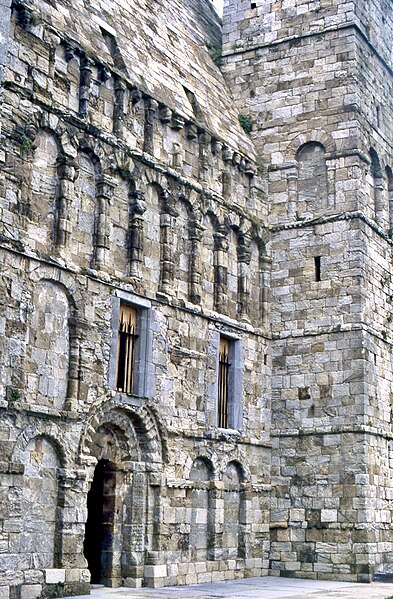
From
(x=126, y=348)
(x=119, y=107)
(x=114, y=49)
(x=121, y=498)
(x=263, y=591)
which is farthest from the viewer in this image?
(x=114, y=49)

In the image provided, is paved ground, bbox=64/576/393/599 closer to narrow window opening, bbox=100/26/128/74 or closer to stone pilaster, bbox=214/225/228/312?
stone pilaster, bbox=214/225/228/312

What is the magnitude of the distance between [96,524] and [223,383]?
4854mm

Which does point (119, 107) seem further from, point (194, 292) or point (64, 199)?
point (194, 292)

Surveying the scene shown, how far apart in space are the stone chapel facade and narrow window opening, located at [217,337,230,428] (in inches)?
2.9

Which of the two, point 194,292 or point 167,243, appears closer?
point 167,243

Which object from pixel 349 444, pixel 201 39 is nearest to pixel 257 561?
pixel 349 444

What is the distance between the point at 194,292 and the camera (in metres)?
20.2

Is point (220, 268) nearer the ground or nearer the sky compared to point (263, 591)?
nearer the sky

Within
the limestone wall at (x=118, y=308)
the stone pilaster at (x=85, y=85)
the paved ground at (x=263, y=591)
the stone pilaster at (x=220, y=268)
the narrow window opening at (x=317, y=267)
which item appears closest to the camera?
the limestone wall at (x=118, y=308)

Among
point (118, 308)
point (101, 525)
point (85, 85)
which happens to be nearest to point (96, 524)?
point (101, 525)

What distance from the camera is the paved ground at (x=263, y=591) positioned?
640 inches

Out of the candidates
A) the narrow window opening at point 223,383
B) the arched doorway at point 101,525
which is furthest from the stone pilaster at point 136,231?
the arched doorway at point 101,525

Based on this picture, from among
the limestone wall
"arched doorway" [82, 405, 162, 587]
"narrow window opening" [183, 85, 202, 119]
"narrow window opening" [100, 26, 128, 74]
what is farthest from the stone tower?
"narrow window opening" [100, 26, 128, 74]

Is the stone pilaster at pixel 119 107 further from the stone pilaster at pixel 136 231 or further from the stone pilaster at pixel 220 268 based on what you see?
the stone pilaster at pixel 220 268
